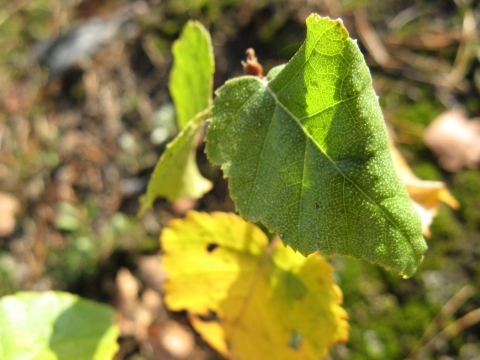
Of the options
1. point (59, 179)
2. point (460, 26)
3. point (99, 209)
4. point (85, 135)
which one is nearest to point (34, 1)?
point (85, 135)

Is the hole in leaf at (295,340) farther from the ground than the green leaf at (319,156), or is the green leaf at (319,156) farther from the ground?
the green leaf at (319,156)

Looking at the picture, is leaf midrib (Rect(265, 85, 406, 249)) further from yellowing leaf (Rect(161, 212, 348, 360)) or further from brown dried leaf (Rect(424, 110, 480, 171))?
brown dried leaf (Rect(424, 110, 480, 171))

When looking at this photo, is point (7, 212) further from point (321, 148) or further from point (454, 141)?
point (454, 141)

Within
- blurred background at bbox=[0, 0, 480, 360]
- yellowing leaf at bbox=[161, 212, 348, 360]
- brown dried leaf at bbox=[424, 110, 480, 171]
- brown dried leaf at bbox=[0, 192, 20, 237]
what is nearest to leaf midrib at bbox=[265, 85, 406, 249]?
yellowing leaf at bbox=[161, 212, 348, 360]

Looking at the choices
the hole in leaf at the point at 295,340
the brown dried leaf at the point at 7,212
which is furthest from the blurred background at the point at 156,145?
the hole in leaf at the point at 295,340

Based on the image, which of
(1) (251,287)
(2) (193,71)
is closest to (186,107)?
(2) (193,71)

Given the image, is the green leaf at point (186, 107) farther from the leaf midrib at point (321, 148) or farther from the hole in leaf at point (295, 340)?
the hole in leaf at point (295, 340)

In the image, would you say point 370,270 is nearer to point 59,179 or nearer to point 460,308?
point 460,308
